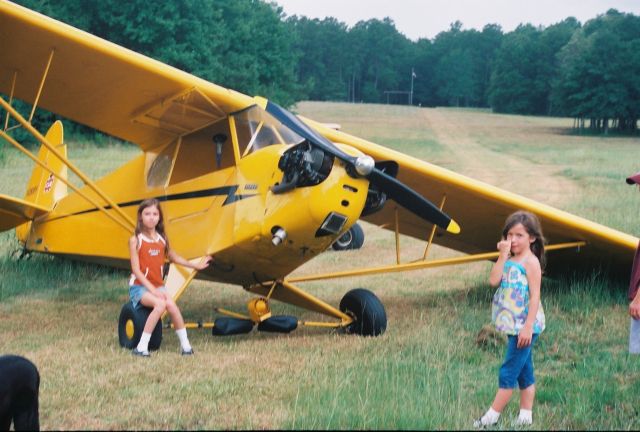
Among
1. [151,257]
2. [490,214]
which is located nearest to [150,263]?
[151,257]

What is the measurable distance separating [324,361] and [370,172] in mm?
1396

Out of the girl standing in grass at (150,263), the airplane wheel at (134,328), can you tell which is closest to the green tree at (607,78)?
the girl standing in grass at (150,263)

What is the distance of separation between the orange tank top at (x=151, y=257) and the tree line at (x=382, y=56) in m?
34.0

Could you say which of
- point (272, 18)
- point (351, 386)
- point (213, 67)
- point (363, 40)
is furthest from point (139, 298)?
point (363, 40)

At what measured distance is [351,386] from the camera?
4.95 meters

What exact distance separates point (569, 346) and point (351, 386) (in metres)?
2.34

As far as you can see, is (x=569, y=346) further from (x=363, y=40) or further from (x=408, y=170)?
(x=363, y=40)

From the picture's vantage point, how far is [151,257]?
6.53m

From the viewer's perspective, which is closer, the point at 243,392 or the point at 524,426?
the point at 524,426

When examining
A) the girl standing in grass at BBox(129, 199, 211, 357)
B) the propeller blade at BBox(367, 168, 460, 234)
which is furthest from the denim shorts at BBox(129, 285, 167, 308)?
the propeller blade at BBox(367, 168, 460, 234)

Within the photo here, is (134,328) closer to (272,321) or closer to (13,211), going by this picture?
(272,321)

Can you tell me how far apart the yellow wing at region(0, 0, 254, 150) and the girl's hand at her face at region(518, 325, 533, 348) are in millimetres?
3709

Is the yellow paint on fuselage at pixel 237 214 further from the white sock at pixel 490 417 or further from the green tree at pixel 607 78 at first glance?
the green tree at pixel 607 78

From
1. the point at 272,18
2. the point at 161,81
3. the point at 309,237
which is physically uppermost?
the point at 272,18
